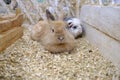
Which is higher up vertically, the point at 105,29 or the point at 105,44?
the point at 105,29

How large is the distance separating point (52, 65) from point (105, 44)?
64cm

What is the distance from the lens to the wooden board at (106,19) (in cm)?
200

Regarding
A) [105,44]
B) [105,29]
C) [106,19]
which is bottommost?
[105,44]

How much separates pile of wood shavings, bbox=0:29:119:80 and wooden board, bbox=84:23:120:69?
7 cm

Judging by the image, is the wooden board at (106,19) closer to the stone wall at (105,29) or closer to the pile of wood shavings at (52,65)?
the stone wall at (105,29)

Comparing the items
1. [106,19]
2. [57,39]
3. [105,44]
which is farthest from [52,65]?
[106,19]

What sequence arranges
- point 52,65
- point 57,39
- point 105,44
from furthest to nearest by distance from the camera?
point 57,39 → point 105,44 → point 52,65

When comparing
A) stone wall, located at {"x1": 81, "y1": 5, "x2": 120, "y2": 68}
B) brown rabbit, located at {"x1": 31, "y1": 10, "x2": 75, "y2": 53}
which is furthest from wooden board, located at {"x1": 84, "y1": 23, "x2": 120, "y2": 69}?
brown rabbit, located at {"x1": 31, "y1": 10, "x2": 75, "y2": 53}

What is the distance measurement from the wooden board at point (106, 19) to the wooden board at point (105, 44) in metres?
0.06

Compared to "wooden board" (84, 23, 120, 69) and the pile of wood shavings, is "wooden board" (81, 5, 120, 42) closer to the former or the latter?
"wooden board" (84, 23, 120, 69)

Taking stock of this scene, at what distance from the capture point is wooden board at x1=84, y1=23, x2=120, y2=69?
6.79ft

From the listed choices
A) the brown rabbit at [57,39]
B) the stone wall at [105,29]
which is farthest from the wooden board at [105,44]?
the brown rabbit at [57,39]

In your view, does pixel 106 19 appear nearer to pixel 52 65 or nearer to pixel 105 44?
pixel 105 44

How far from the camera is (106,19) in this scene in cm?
229
